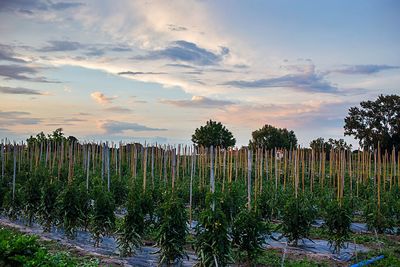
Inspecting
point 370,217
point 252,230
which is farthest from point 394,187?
point 252,230

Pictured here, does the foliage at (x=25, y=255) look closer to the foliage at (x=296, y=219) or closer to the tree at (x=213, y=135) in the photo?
the foliage at (x=296, y=219)

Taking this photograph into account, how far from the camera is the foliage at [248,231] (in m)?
9.43

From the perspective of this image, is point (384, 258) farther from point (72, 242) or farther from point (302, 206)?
point (72, 242)

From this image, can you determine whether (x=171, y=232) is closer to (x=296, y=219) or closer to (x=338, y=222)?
(x=296, y=219)

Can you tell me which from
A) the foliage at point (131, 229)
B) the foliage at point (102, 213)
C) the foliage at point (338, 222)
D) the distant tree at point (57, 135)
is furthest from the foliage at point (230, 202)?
the distant tree at point (57, 135)

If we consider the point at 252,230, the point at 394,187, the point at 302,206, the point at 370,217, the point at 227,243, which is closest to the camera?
the point at 227,243

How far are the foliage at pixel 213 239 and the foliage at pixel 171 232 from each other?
2.17 feet

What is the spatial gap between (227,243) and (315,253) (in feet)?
13.3

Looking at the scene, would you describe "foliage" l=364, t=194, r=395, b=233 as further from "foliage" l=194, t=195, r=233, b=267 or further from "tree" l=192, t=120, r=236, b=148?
"tree" l=192, t=120, r=236, b=148

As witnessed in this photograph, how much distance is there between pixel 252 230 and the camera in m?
9.45

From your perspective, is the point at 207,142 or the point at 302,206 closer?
the point at 302,206

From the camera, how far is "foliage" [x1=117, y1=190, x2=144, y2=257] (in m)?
10.3

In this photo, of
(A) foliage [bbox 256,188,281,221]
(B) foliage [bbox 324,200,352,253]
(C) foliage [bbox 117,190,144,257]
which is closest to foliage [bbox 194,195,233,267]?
(C) foliage [bbox 117,190,144,257]

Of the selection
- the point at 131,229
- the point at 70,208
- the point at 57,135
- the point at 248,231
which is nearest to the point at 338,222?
the point at 248,231
